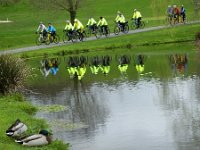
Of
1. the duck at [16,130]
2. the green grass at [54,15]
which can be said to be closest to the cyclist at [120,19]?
the green grass at [54,15]

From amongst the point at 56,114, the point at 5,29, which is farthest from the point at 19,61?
the point at 5,29

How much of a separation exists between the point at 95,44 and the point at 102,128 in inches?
1219

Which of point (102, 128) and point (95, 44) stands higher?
point (95, 44)

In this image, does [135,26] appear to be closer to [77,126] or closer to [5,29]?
[5,29]

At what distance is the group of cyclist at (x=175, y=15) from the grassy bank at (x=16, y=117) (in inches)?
1252

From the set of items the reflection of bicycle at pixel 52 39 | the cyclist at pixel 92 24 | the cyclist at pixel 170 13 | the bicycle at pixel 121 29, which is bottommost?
the reflection of bicycle at pixel 52 39

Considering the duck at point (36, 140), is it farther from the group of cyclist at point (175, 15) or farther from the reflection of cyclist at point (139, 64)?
the group of cyclist at point (175, 15)

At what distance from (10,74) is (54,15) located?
52.9 meters

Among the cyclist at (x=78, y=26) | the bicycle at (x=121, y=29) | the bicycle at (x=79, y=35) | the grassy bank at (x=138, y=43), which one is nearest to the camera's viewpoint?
the grassy bank at (x=138, y=43)

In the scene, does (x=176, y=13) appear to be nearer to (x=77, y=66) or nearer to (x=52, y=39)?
(x=52, y=39)

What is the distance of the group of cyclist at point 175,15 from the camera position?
56.2m

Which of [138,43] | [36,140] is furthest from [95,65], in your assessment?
[36,140]

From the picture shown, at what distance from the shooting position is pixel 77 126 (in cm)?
2114

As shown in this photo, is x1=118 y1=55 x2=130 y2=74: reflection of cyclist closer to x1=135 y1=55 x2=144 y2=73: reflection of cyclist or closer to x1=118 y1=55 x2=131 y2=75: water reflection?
x1=118 y1=55 x2=131 y2=75: water reflection
